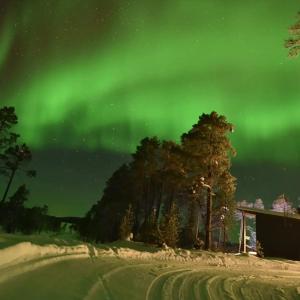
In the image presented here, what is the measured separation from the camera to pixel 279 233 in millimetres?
34875

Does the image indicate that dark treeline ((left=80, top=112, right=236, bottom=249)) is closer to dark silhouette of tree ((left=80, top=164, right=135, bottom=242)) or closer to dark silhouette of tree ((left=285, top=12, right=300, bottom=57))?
dark silhouette of tree ((left=80, top=164, right=135, bottom=242))

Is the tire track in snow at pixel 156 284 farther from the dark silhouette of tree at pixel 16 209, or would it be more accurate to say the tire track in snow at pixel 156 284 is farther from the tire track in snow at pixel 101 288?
the dark silhouette of tree at pixel 16 209

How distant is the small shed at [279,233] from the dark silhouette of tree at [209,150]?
642cm

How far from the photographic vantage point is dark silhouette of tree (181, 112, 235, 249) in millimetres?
30078

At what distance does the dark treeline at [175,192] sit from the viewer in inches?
1161

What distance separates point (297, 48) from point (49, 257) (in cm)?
1122

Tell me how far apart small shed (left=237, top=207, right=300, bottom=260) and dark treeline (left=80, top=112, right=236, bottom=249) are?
3064mm

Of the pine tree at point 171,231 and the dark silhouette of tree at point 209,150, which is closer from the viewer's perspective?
the pine tree at point 171,231

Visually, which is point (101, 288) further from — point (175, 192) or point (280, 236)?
point (175, 192)

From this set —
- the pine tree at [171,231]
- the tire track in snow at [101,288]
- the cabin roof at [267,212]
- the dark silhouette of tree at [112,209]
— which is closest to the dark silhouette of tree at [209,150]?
the cabin roof at [267,212]

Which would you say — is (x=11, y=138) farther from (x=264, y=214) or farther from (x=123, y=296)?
(x=123, y=296)

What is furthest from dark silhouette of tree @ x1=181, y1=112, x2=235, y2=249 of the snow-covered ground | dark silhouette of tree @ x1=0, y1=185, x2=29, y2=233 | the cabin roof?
dark silhouette of tree @ x1=0, y1=185, x2=29, y2=233

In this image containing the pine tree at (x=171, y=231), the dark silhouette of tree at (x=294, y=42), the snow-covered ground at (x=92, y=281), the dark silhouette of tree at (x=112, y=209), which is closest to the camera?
the snow-covered ground at (x=92, y=281)

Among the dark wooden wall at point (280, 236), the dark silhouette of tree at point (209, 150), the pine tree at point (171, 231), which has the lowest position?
the pine tree at point (171, 231)
